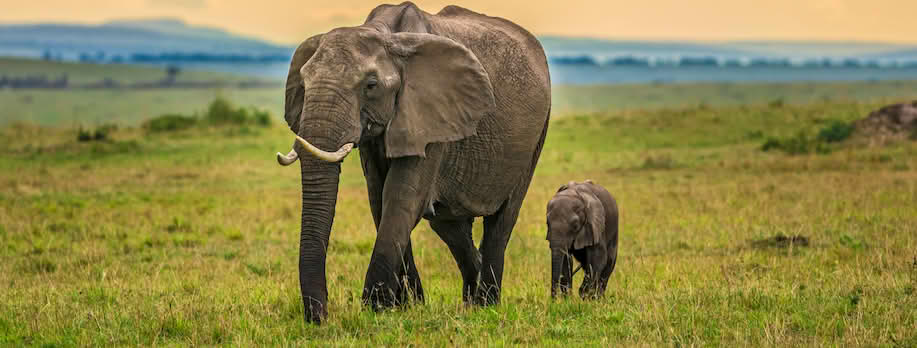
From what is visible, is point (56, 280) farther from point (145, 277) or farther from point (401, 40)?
point (401, 40)

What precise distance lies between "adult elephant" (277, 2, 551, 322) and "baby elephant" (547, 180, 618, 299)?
72 centimetres

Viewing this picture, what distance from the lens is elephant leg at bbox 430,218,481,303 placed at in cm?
926

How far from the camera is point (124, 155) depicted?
93.6 ft

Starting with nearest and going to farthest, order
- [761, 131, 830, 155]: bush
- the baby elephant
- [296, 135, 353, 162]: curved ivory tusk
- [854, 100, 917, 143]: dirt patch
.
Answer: [296, 135, 353, 162]: curved ivory tusk
the baby elephant
[854, 100, 917, 143]: dirt patch
[761, 131, 830, 155]: bush

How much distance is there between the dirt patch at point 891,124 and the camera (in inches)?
1013

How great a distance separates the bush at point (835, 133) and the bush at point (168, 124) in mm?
21047

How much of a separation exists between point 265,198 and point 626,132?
17709mm

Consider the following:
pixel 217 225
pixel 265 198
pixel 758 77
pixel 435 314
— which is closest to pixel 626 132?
pixel 265 198

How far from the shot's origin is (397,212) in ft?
24.7

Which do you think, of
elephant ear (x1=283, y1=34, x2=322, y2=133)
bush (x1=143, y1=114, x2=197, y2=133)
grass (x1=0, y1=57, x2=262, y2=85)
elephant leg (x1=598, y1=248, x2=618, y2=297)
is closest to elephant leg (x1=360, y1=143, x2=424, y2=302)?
elephant ear (x1=283, y1=34, x2=322, y2=133)

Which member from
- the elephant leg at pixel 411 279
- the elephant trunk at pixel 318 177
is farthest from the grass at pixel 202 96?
the elephant trunk at pixel 318 177

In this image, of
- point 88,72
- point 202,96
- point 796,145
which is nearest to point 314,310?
point 796,145

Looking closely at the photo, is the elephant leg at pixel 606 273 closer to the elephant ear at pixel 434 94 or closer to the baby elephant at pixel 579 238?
the baby elephant at pixel 579 238

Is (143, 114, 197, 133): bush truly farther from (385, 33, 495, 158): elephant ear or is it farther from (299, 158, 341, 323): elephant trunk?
(299, 158, 341, 323): elephant trunk
